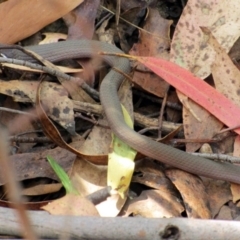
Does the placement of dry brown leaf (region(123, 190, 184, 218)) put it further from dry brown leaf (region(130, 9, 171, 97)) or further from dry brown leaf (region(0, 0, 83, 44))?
dry brown leaf (region(0, 0, 83, 44))

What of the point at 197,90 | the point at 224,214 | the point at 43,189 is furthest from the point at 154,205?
the point at 197,90

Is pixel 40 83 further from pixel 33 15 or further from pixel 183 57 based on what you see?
pixel 183 57

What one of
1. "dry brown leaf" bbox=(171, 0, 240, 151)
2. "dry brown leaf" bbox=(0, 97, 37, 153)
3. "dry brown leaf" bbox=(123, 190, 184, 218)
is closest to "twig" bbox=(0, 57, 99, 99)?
"dry brown leaf" bbox=(0, 97, 37, 153)

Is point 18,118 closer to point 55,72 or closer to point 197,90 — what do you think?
point 55,72

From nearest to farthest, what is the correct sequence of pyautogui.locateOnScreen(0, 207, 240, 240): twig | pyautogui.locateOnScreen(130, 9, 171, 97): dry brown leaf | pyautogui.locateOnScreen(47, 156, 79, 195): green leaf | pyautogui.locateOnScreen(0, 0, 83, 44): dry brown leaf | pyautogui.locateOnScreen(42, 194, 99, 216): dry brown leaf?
pyautogui.locateOnScreen(0, 207, 240, 240): twig < pyautogui.locateOnScreen(42, 194, 99, 216): dry brown leaf < pyautogui.locateOnScreen(47, 156, 79, 195): green leaf < pyautogui.locateOnScreen(130, 9, 171, 97): dry brown leaf < pyautogui.locateOnScreen(0, 0, 83, 44): dry brown leaf

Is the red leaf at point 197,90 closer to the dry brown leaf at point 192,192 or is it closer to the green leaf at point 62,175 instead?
the dry brown leaf at point 192,192
